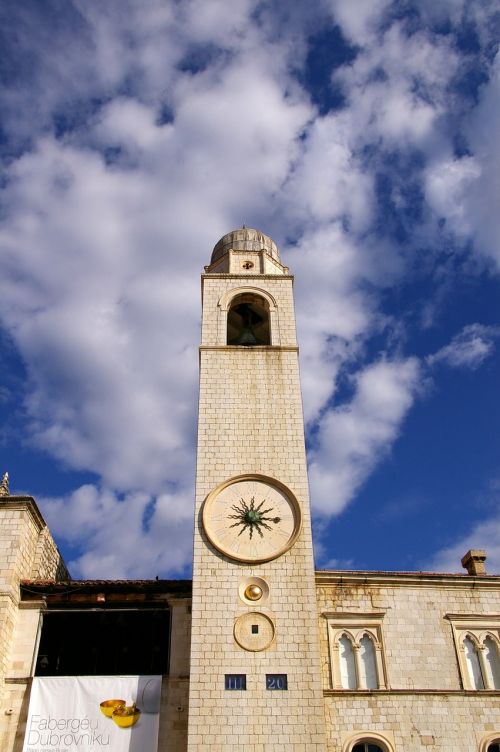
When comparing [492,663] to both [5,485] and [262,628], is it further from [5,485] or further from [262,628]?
[5,485]

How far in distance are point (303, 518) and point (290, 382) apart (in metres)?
4.92

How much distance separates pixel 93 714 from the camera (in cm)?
1831

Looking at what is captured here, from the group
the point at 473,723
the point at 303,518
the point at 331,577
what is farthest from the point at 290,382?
the point at 473,723

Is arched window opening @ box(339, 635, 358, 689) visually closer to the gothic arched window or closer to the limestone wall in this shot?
the limestone wall

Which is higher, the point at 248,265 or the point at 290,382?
the point at 248,265

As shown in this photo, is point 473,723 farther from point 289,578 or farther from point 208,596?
point 208,596

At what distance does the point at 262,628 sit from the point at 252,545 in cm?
233

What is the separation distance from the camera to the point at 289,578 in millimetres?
19359

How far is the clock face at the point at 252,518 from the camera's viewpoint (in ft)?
65.1

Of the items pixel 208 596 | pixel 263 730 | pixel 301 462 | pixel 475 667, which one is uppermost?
pixel 301 462

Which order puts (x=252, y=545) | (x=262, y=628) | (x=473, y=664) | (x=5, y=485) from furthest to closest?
1. (x=5, y=485)
2. (x=473, y=664)
3. (x=252, y=545)
4. (x=262, y=628)

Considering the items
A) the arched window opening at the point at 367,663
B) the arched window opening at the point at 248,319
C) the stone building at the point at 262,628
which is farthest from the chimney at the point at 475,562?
the arched window opening at the point at 248,319

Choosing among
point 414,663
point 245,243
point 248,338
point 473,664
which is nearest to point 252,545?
point 414,663

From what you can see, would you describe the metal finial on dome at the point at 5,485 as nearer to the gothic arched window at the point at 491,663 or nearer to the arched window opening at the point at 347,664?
the arched window opening at the point at 347,664
